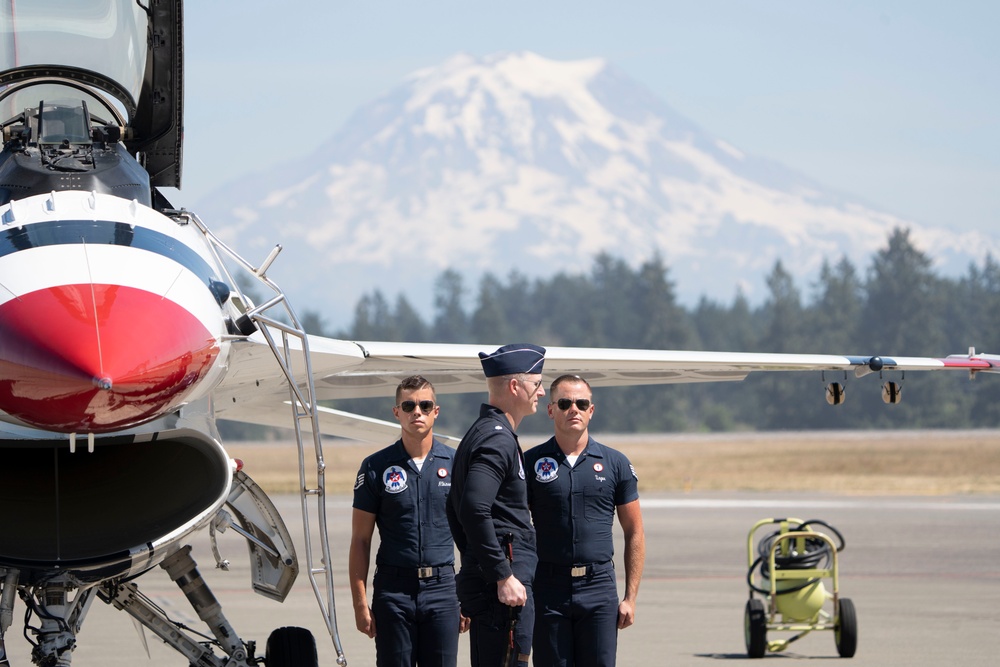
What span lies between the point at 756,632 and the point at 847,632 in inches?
28.2

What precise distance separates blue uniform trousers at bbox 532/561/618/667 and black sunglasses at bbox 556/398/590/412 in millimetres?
770

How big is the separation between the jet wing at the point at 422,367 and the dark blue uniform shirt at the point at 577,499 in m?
1.21

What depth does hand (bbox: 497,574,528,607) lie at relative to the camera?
5875 millimetres

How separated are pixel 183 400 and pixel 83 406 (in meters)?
0.57

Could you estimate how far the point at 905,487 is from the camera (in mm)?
36594

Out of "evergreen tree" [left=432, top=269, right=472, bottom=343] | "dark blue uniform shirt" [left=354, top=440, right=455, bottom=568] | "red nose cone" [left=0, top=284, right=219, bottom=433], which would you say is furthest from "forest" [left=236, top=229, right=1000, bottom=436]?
"red nose cone" [left=0, top=284, right=219, bottom=433]

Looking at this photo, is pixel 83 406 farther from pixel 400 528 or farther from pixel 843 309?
pixel 843 309

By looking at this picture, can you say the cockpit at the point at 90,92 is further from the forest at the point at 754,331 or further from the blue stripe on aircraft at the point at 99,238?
the forest at the point at 754,331

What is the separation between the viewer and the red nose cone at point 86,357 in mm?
5125

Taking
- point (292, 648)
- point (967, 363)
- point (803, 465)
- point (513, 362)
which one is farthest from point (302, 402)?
point (803, 465)

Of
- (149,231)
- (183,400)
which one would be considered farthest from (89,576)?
(149,231)

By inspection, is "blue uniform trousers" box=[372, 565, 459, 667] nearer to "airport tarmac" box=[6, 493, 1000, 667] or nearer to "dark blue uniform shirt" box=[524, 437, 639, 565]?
"dark blue uniform shirt" box=[524, 437, 639, 565]

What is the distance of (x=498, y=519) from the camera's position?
20.6ft

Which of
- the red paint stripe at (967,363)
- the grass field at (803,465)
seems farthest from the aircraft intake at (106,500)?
the grass field at (803,465)
